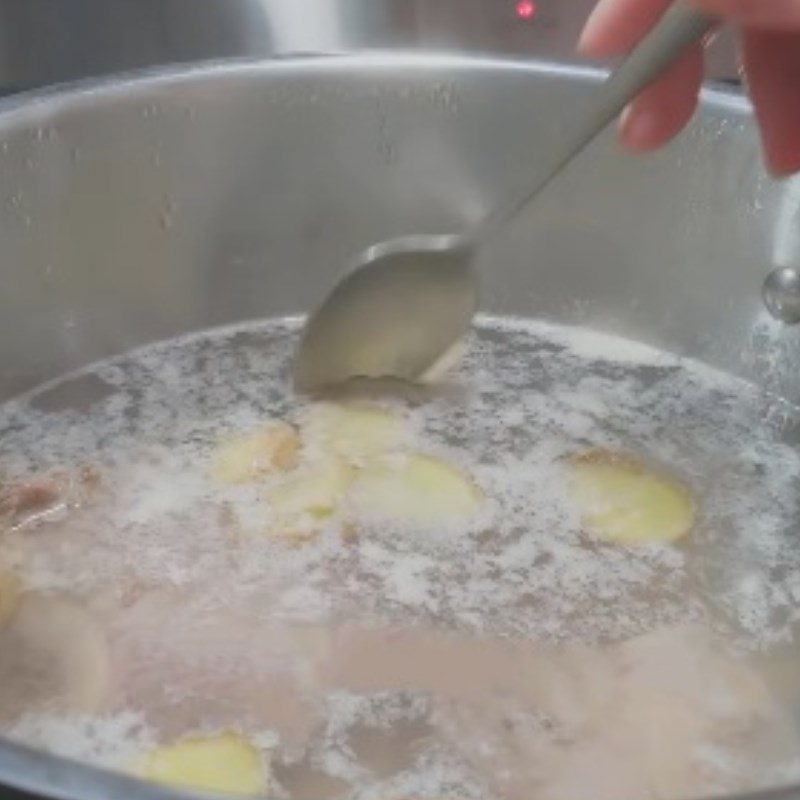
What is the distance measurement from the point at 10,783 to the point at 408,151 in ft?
2.16

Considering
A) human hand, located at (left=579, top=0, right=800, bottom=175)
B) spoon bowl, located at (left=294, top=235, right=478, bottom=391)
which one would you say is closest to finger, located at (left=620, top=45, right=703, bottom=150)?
human hand, located at (left=579, top=0, right=800, bottom=175)

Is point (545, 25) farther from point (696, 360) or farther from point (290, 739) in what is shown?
point (290, 739)

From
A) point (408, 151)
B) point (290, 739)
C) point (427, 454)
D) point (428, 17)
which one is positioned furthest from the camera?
point (428, 17)

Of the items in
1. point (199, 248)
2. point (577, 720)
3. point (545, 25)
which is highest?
point (545, 25)

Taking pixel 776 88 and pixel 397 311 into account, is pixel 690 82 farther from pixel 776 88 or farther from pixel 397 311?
pixel 397 311

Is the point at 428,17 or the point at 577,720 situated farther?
the point at 428,17

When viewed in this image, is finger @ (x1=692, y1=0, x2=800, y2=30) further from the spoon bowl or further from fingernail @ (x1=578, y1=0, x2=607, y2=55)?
the spoon bowl

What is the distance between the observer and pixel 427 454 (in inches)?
37.2

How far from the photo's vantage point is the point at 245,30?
3.78 ft

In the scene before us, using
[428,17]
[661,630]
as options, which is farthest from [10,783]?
[428,17]

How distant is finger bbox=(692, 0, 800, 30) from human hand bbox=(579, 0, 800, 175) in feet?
0.73

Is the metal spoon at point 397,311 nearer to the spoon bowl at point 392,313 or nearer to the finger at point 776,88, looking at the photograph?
the spoon bowl at point 392,313

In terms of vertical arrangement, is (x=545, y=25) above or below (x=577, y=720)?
above

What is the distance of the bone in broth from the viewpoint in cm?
73
